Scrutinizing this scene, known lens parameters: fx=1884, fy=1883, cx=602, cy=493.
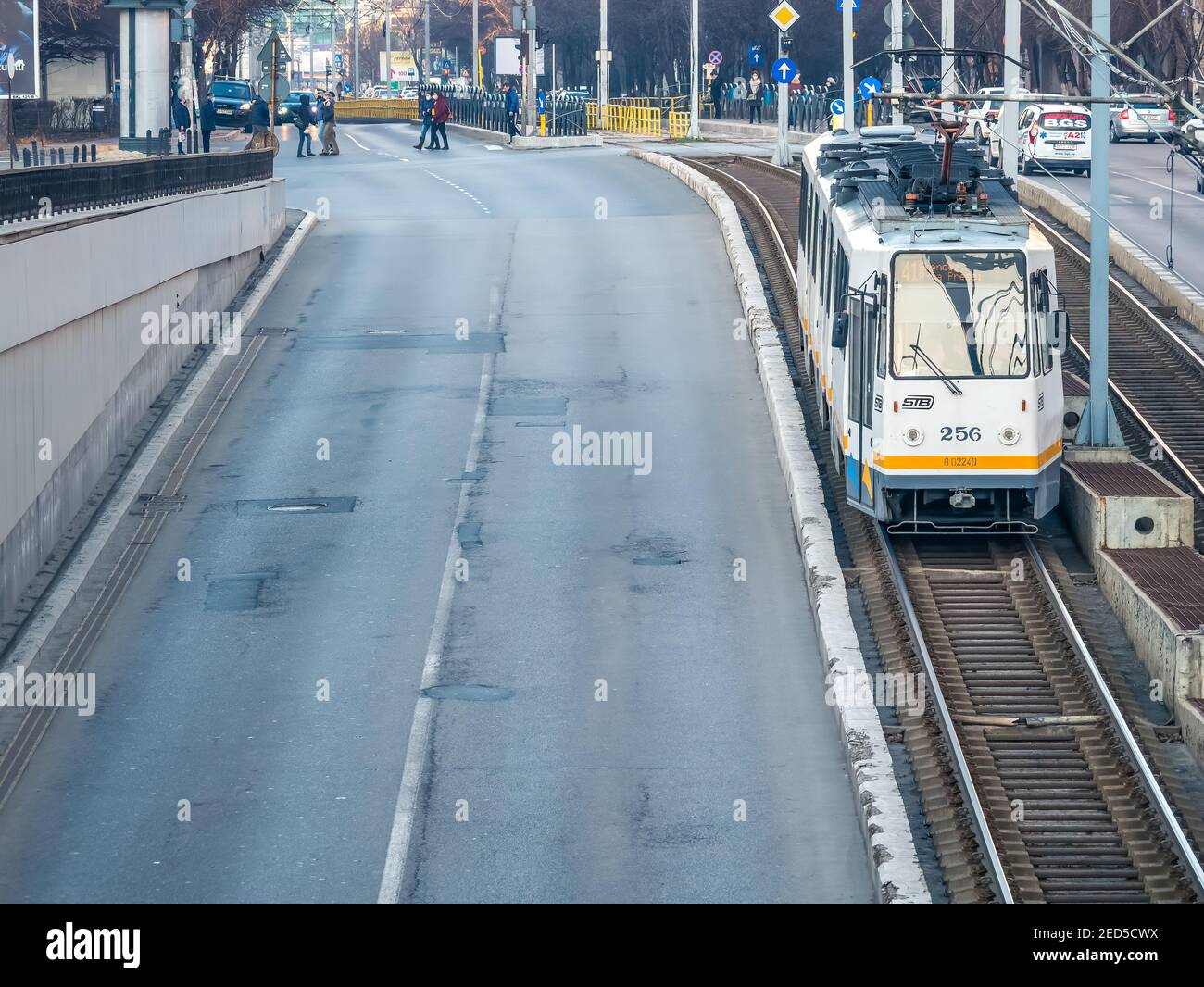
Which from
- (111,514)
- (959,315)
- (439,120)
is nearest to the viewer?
(959,315)

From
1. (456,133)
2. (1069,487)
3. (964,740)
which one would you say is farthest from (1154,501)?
(456,133)

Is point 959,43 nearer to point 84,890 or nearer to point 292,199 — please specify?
point 292,199

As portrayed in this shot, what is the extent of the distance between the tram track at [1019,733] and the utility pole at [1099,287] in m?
1.89

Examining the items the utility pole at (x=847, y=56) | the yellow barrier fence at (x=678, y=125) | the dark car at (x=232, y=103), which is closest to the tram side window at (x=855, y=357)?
the utility pole at (x=847, y=56)

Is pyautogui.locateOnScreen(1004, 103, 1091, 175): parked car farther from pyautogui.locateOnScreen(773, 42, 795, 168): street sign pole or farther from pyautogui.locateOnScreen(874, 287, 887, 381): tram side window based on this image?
pyautogui.locateOnScreen(874, 287, 887, 381): tram side window

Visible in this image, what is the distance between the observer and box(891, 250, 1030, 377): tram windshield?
1645 cm

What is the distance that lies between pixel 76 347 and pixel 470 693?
6336 millimetres

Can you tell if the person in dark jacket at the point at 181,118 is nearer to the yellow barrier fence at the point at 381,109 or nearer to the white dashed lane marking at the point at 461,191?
the white dashed lane marking at the point at 461,191

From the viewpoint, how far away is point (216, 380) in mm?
24734

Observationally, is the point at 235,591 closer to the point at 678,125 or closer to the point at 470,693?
the point at 470,693

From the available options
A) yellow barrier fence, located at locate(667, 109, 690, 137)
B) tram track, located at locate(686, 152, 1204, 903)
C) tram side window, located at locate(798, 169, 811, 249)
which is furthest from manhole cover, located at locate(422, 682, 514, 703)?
yellow barrier fence, located at locate(667, 109, 690, 137)

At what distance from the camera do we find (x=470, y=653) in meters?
15.5

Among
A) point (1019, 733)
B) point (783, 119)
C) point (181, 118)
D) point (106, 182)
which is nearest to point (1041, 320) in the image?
point (1019, 733)

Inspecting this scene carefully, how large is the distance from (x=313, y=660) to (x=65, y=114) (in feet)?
137
